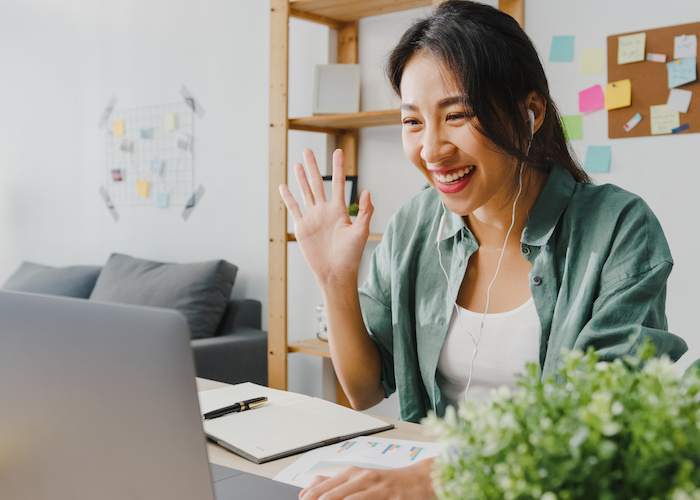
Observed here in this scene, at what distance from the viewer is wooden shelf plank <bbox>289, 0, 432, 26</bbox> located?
2561 mm

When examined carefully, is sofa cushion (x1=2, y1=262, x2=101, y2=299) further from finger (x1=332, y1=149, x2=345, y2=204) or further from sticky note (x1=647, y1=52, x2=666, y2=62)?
sticky note (x1=647, y1=52, x2=666, y2=62)

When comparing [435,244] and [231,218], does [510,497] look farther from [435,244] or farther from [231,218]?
[231,218]

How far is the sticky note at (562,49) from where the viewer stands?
231 cm

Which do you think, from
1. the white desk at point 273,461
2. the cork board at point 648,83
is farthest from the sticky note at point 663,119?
the white desk at point 273,461

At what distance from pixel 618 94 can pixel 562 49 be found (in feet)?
0.82

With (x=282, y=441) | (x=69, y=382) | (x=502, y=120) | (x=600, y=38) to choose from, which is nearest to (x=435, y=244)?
(x=502, y=120)

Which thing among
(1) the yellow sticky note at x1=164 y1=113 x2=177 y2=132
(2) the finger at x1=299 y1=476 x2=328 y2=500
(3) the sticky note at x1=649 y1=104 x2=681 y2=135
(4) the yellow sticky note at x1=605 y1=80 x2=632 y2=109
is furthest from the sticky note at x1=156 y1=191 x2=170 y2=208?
(2) the finger at x1=299 y1=476 x2=328 y2=500

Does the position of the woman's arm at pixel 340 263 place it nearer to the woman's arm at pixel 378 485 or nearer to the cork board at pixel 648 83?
the woman's arm at pixel 378 485

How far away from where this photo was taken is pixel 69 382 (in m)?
0.58

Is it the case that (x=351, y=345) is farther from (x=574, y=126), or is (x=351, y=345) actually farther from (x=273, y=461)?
(x=574, y=126)

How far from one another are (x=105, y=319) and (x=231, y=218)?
275 cm

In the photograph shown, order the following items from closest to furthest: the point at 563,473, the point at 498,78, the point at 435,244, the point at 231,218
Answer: the point at 563,473
the point at 498,78
the point at 435,244
the point at 231,218

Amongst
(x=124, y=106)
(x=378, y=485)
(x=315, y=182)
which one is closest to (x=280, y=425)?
(x=378, y=485)

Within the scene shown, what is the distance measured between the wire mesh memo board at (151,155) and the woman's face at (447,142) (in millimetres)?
2315
